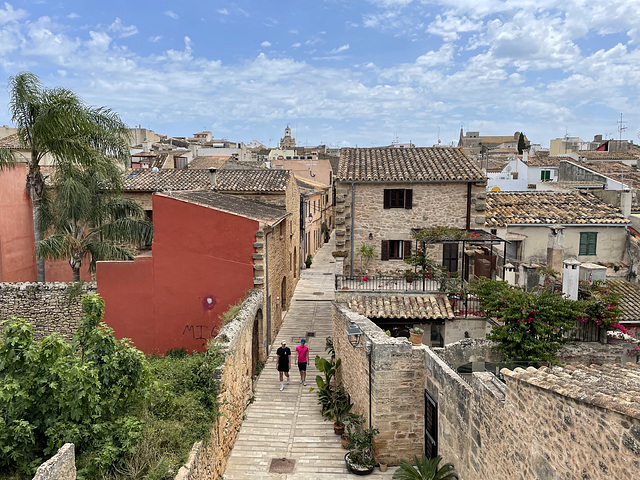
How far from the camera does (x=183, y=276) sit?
665 inches

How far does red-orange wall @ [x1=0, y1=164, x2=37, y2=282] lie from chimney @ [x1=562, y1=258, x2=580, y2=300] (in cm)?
1994

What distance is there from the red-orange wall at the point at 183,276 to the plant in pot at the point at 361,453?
6595mm

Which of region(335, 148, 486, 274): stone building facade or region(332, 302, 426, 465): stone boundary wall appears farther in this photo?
region(335, 148, 486, 274): stone building facade

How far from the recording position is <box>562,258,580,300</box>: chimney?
14.0 metres

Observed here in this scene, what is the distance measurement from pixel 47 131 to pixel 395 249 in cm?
Result: 1430

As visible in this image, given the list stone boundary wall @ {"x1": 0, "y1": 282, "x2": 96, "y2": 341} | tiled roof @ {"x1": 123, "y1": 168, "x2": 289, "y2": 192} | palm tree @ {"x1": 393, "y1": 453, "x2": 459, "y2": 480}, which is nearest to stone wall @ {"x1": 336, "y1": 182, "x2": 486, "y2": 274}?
tiled roof @ {"x1": 123, "y1": 168, "x2": 289, "y2": 192}

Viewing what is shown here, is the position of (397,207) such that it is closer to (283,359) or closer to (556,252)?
(556,252)

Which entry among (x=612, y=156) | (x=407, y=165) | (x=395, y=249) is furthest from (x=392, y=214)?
(x=612, y=156)

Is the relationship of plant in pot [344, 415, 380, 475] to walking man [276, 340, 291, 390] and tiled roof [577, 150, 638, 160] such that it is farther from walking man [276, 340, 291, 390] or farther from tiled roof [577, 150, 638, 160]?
tiled roof [577, 150, 638, 160]

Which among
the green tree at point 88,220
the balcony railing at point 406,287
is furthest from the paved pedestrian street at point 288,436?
the green tree at point 88,220

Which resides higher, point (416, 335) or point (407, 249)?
point (407, 249)

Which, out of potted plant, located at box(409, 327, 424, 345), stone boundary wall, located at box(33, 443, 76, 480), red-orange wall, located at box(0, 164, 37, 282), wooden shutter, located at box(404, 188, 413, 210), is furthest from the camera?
wooden shutter, located at box(404, 188, 413, 210)

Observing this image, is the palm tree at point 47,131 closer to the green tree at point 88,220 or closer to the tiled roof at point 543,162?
the green tree at point 88,220

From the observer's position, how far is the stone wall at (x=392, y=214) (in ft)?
65.3
